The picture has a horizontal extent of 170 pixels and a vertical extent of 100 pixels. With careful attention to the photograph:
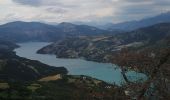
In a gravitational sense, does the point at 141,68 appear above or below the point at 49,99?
above

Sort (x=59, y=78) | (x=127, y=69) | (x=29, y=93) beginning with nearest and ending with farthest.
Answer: (x=127, y=69)
(x=29, y=93)
(x=59, y=78)

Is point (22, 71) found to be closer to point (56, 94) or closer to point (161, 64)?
point (56, 94)

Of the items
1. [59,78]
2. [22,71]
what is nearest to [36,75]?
[22,71]

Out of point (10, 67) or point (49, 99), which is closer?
point (49, 99)

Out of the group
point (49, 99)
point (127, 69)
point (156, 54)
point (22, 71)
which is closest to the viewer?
point (156, 54)

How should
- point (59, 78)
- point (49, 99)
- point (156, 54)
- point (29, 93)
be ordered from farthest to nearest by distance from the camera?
point (59, 78) < point (29, 93) < point (49, 99) < point (156, 54)

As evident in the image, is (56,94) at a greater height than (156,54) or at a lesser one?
lesser

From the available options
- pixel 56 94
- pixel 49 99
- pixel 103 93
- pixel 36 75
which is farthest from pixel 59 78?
pixel 103 93

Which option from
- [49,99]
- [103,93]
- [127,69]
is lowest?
[49,99]

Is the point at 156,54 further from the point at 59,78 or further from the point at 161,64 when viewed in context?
the point at 59,78
